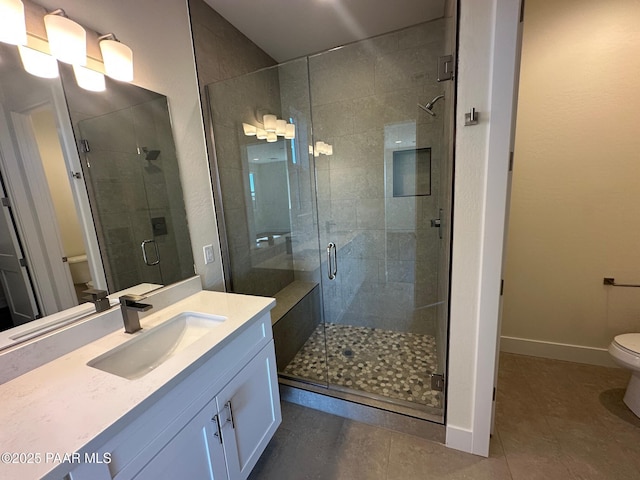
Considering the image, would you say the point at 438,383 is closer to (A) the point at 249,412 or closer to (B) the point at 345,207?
(A) the point at 249,412

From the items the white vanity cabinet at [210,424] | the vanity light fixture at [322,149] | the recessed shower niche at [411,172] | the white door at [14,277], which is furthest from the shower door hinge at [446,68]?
the white door at [14,277]

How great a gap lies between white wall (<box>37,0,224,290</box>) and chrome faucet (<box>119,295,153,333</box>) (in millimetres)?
563

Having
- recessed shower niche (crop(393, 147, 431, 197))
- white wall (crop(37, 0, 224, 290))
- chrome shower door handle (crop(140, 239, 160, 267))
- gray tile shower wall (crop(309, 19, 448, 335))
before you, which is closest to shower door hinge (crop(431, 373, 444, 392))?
gray tile shower wall (crop(309, 19, 448, 335))

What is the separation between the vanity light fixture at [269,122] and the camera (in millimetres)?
2400

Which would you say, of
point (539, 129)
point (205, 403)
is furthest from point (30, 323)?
Result: point (539, 129)

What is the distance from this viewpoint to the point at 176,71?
5.12 ft

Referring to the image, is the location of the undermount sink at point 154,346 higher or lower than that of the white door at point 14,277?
lower

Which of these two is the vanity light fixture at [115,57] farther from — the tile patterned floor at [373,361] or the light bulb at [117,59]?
the tile patterned floor at [373,361]

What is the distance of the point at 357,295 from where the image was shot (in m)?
2.65

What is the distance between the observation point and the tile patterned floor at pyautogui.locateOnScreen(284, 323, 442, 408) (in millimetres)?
1830

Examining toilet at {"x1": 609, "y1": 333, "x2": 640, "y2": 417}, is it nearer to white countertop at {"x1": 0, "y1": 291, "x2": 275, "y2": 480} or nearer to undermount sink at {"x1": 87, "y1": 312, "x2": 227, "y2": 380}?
white countertop at {"x1": 0, "y1": 291, "x2": 275, "y2": 480}

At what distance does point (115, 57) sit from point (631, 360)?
321 cm

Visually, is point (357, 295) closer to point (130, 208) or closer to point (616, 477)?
point (616, 477)

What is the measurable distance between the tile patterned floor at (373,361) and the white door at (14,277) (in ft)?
5.18
